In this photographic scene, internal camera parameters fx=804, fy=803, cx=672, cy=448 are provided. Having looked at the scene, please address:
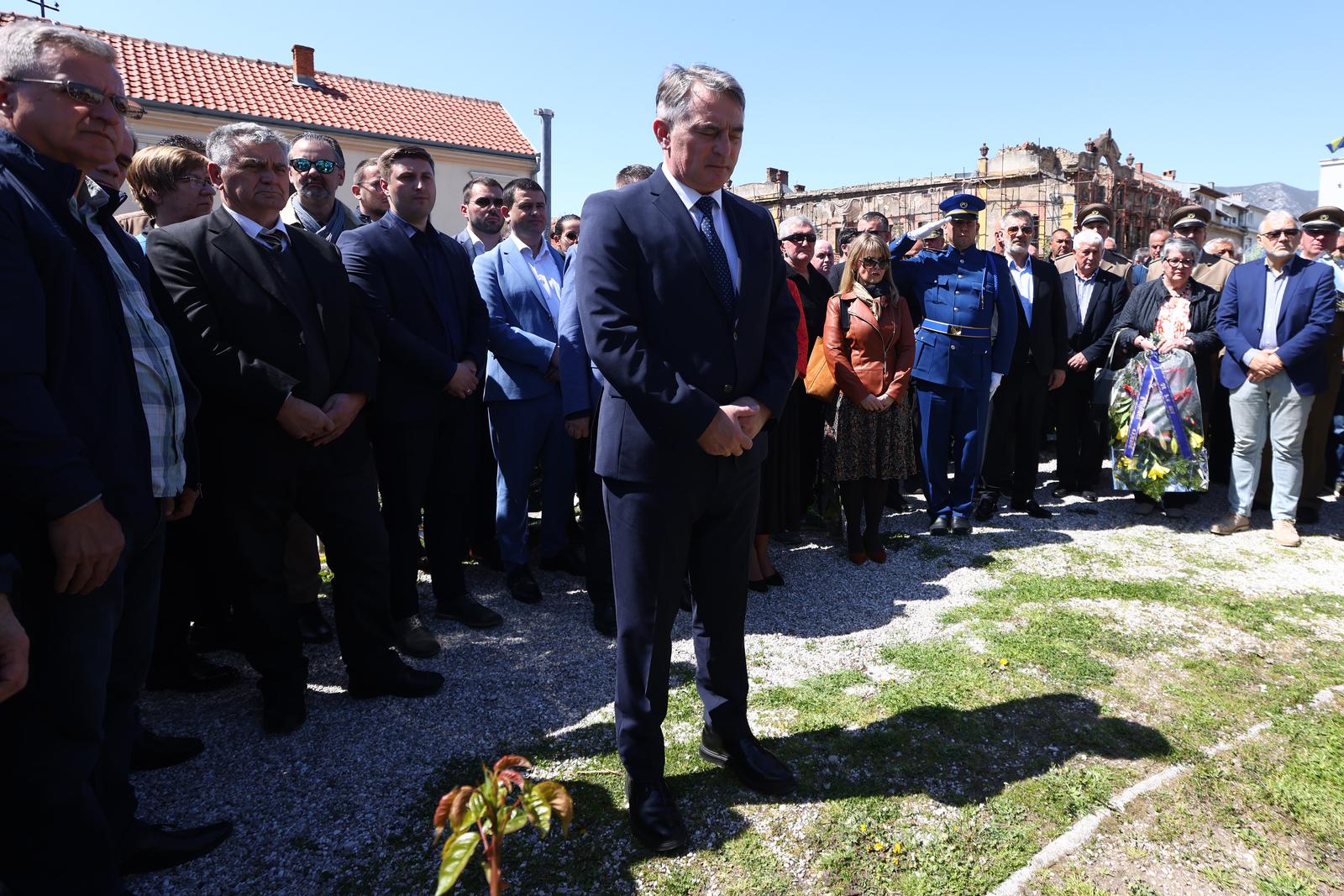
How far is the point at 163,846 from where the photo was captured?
2398mm

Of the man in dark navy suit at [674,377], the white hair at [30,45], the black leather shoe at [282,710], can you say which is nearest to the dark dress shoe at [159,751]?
the black leather shoe at [282,710]

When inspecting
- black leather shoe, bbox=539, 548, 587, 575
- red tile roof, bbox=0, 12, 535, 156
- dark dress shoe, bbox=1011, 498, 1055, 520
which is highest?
red tile roof, bbox=0, 12, 535, 156

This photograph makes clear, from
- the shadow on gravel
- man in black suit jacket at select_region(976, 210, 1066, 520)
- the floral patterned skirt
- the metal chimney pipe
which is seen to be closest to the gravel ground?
the shadow on gravel

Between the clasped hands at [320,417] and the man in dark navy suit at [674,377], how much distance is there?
47.3 inches

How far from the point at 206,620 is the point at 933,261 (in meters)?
5.30

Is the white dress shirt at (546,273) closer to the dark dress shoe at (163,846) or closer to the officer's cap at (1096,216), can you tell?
the dark dress shoe at (163,846)

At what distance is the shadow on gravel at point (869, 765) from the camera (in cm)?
245

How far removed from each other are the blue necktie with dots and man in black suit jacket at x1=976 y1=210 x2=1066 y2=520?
4.69m

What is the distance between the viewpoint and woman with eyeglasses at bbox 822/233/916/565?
5.36 m

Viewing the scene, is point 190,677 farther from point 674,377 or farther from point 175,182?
point 674,377

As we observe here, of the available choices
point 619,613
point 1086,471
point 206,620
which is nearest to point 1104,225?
point 1086,471

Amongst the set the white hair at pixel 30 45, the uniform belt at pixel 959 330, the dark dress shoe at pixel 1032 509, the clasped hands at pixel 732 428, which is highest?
the white hair at pixel 30 45

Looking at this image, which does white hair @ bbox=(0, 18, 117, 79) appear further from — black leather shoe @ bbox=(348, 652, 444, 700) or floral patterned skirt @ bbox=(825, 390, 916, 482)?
floral patterned skirt @ bbox=(825, 390, 916, 482)

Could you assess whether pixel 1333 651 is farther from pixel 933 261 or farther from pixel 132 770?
pixel 132 770
